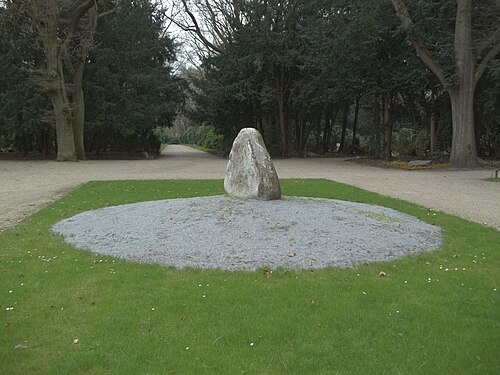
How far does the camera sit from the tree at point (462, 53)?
19.2 metres

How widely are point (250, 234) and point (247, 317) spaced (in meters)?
2.48

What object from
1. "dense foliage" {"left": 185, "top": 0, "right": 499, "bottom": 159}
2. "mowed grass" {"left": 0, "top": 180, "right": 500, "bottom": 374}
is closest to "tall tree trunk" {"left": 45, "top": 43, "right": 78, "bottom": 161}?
"dense foliage" {"left": 185, "top": 0, "right": 499, "bottom": 159}

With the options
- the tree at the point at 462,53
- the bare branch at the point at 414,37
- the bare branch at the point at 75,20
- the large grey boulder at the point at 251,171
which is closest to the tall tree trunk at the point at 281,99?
the bare branch at the point at 414,37

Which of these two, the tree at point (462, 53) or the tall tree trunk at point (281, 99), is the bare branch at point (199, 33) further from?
the tree at point (462, 53)

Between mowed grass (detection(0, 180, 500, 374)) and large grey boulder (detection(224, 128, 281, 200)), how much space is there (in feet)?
9.72

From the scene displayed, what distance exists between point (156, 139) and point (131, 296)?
3005cm

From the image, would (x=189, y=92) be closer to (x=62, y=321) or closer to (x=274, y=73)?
(x=274, y=73)

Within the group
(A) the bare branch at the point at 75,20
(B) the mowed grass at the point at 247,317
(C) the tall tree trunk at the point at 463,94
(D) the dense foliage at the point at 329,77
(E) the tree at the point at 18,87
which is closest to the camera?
(B) the mowed grass at the point at 247,317

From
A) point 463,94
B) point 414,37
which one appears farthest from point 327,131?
point 463,94

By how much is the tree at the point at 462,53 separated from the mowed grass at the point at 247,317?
50.1ft

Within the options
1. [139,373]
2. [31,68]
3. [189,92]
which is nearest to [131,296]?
[139,373]

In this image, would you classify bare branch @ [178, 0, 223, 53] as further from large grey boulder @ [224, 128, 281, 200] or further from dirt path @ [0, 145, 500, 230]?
large grey boulder @ [224, 128, 281, 200]

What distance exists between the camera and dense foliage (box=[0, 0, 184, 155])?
25.2m

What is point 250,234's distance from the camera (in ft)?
21.3
